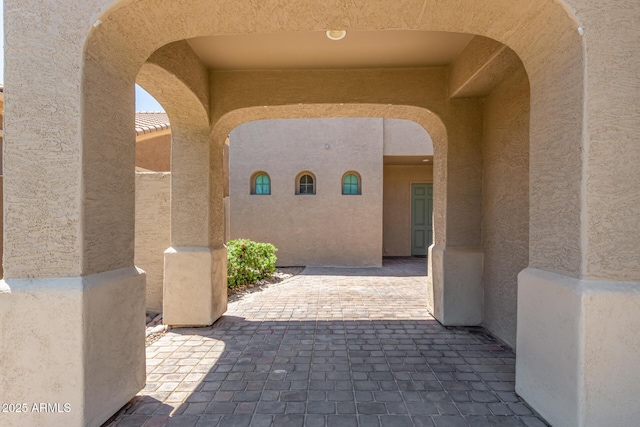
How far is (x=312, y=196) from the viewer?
10016 mm

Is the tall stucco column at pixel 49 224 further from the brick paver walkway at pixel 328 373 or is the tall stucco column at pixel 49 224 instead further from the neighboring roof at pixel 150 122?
the neighboring roof at pixel 150 122

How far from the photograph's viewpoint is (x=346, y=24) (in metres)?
2.53

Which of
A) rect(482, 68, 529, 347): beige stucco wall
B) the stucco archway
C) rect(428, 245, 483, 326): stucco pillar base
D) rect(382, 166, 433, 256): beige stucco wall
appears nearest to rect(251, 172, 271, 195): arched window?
rect(382, 166, 433, 256): beige stucco wall

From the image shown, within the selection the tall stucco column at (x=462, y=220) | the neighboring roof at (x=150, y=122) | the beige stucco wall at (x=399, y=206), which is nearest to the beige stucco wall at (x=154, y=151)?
the neighboring roof at (x=150, y=122)

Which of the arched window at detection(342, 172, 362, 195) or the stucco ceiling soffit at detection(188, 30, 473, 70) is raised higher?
the stucco ceiling soffit at detection(188, 30, 473, 70)

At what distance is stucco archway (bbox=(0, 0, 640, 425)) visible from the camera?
2.04 m

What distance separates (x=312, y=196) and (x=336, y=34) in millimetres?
→ 6596

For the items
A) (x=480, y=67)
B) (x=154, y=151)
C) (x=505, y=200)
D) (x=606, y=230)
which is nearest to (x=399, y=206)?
(x=505, y=200)

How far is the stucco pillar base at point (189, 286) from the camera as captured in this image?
14.7 feet

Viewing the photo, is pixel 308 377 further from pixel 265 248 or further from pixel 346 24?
pixel 265 248

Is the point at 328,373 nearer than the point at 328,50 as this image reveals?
Yes

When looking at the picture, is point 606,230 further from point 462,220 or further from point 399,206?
point 399,206

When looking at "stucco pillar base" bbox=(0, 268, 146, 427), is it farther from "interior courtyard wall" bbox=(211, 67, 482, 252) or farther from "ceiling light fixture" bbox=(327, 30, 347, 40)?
"ceiling light fixture" bbox=(327, 30, 347, 40)

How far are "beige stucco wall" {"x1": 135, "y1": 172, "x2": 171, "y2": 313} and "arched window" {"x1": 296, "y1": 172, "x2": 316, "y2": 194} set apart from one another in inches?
199
